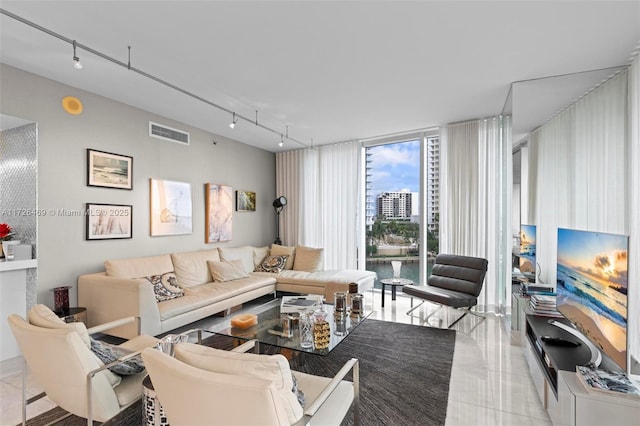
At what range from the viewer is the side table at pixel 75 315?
3.02 m

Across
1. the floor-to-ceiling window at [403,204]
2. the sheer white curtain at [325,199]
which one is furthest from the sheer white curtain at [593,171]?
the sheer white curtain at [325,199]

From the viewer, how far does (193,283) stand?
429 centimetres

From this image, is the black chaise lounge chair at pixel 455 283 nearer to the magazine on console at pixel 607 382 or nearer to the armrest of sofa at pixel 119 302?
the magazine on console at pixel 607 382

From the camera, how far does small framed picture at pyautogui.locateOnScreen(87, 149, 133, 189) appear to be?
3.54m

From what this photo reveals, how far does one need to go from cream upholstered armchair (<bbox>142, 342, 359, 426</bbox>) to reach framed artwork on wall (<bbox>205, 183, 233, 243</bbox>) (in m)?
3.97

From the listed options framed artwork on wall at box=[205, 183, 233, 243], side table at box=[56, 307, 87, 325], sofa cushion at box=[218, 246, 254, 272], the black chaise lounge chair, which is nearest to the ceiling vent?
framed artwork on wall at box=[205, 183, 233, 243]

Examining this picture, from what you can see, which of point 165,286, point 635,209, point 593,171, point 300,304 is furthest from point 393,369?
point 165,286

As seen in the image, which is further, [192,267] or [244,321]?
[192,267]

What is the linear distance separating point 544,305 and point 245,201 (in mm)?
4752

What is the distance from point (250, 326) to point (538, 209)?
Answer: 3.14 m

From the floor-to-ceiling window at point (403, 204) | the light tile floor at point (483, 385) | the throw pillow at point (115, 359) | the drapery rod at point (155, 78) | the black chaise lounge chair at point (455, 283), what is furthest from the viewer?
the floor-to-ceiling window at point (403, 204)

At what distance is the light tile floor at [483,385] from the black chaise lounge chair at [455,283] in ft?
1.20

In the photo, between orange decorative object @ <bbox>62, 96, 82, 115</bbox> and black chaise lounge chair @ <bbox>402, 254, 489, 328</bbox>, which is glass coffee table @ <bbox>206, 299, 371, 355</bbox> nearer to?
black chaise lounge chair @ <bbox>402, 254, 489, 328</bbox>

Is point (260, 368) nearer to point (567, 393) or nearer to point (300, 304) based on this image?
point (567, 393)
